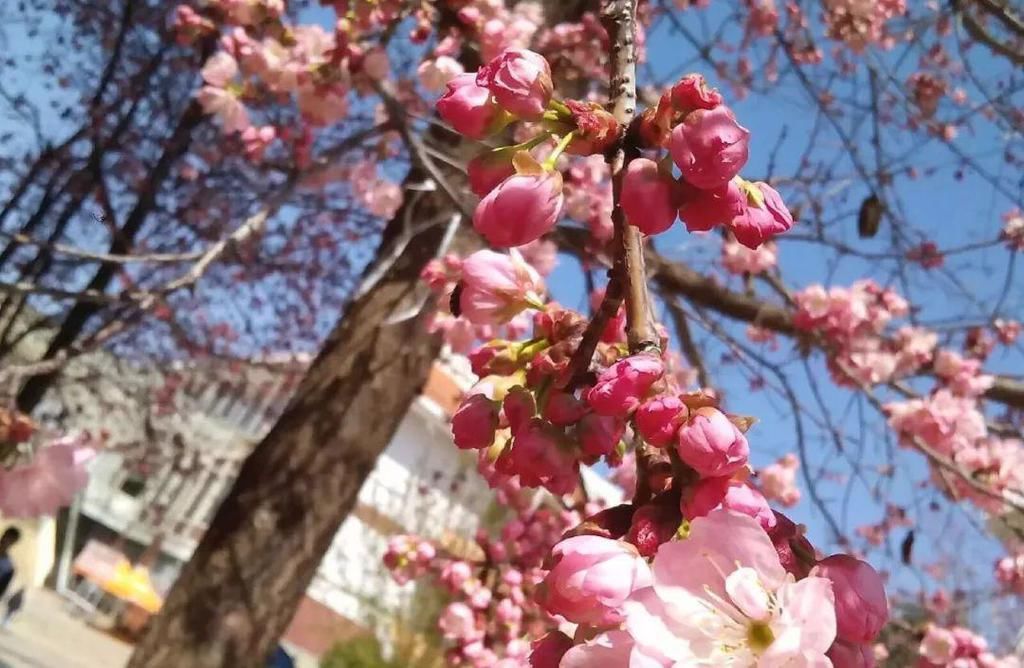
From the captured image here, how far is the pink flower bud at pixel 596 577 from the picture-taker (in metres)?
0.46

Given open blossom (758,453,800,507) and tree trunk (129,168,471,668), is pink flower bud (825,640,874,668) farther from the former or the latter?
open blossom (758,453,800,507)

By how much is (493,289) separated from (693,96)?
0.25m

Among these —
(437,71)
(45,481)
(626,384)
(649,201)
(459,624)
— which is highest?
(437,71)

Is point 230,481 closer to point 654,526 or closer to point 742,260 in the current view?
point 742,260

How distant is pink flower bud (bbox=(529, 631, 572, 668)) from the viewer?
0.48 metres

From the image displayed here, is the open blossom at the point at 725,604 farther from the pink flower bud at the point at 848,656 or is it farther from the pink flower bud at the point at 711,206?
the pink flower bud at the point at 711,206

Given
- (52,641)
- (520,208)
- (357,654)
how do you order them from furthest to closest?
(357,654), (52,641), (520,208)

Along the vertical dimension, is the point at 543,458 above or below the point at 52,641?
above

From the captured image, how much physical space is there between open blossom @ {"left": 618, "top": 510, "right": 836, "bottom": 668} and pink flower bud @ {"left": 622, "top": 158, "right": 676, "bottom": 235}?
165 mm

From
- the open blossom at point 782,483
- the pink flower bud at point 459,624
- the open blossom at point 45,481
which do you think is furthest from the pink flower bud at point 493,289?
the open blossom at point 782,483

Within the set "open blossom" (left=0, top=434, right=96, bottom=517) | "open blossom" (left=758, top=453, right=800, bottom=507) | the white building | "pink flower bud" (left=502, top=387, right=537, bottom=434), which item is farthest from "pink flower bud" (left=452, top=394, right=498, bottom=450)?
the white building

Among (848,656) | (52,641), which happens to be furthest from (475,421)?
(52,641)

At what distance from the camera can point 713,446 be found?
0.46 meters

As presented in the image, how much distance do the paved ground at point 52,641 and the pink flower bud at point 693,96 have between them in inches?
279
